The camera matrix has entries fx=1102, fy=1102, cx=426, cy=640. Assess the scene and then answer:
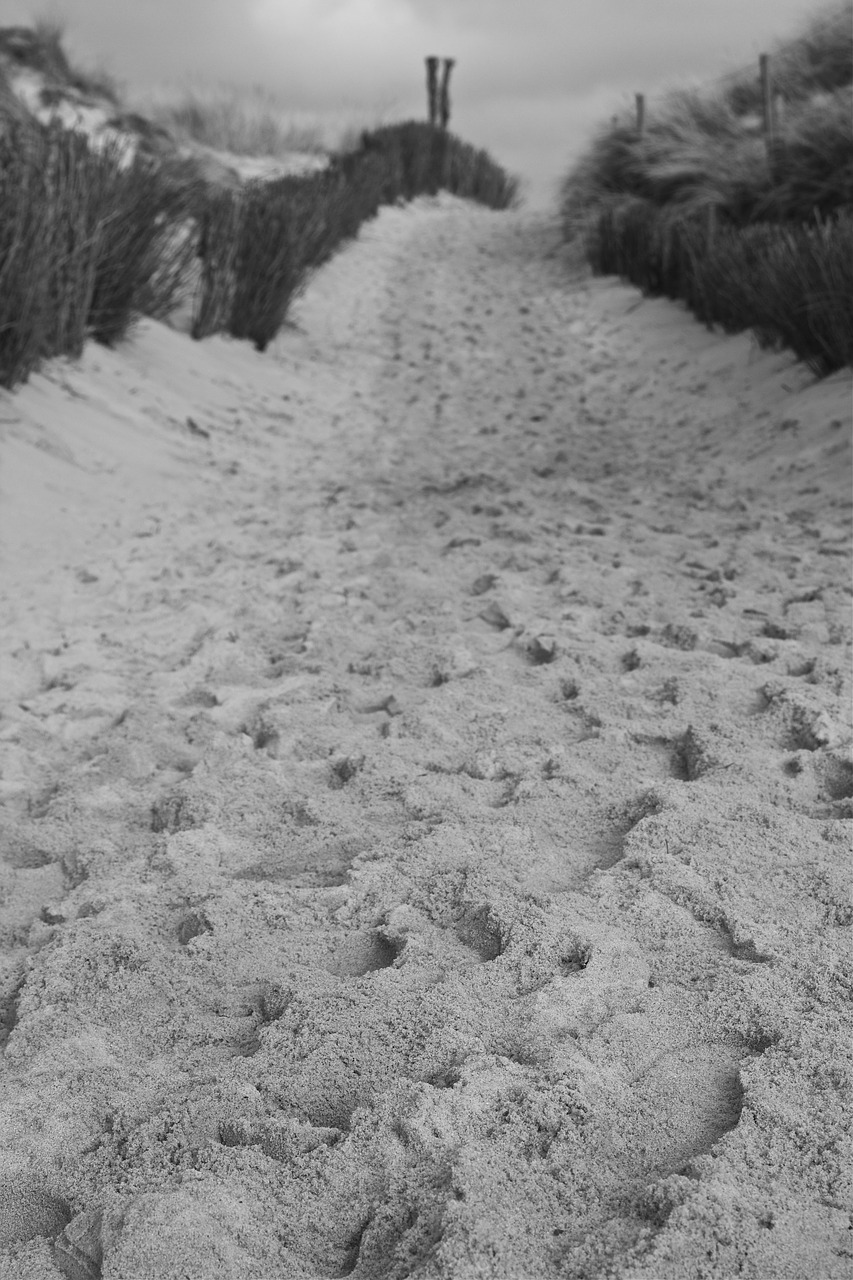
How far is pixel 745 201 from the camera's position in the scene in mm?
8008

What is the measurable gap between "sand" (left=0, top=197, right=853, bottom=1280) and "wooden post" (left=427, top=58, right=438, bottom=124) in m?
17.1

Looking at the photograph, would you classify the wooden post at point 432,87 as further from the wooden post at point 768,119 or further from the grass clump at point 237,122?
the wooden post at point 768,119

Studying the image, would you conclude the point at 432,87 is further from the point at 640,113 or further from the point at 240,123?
the point at 640,113

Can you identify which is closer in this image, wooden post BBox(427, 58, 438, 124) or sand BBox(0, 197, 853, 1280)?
sand BBox(0, 197, 853, 1280)

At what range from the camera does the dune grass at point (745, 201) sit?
4996 millimetres

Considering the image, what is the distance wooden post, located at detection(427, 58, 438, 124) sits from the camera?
19.0 meters

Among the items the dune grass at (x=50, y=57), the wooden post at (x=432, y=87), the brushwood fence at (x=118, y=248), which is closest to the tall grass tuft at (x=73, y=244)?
the brushwood fence at (x=118, y=248)

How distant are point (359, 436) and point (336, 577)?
2.02 m

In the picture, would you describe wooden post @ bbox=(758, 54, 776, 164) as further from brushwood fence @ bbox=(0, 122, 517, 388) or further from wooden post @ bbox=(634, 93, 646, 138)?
brushwood fence @ bbox=(0, 122, 517, 388)

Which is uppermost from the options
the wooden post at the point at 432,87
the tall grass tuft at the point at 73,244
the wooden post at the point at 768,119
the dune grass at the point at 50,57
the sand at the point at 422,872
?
the wooden post at the point at 432,87

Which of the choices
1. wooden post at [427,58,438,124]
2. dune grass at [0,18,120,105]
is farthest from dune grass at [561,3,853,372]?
wooden post at [427,58,438,124]

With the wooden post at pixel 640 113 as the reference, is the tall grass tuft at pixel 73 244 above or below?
below

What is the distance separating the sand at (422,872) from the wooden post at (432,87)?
17074mm

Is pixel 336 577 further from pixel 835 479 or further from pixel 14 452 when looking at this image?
pixel 835 479
